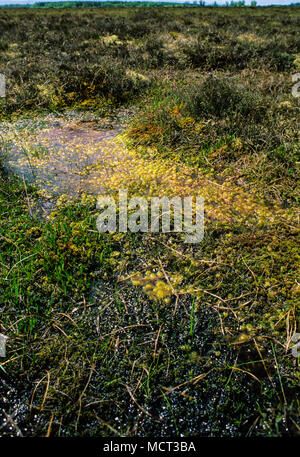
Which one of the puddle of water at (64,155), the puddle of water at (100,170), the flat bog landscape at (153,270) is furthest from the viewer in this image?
the puddle of water at (64,155)

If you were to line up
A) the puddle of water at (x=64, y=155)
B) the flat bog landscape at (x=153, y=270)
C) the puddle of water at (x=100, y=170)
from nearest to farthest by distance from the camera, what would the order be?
the flat bog landscape at (x=153, y=270)
the puddle of water at (x=100, y=170)
the puddle of water at (x=64, y=155)

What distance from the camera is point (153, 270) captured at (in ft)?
7.33

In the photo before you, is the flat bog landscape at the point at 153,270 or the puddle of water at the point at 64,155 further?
the puddle of water at the point at 64,155

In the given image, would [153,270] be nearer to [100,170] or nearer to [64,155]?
[100,170]

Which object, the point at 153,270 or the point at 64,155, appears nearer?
the point at 153,270

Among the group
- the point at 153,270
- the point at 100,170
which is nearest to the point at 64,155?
the point at 100,170

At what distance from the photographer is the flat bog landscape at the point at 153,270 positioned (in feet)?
4.90

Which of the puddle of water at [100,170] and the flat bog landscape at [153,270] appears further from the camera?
the puddle of water at [100,170]

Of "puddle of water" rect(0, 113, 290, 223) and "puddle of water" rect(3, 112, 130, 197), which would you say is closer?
"puddle of water" rect(0, 113, 290, 223)

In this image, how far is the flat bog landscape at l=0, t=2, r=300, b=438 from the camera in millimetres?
1493

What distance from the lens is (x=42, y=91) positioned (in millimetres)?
5602

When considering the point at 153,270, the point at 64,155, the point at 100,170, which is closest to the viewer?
the point at 153,270

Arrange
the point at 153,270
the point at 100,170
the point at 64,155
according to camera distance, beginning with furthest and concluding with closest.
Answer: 1. the point at 64,155
2. the point at 100,170
3. the point at 153,270
